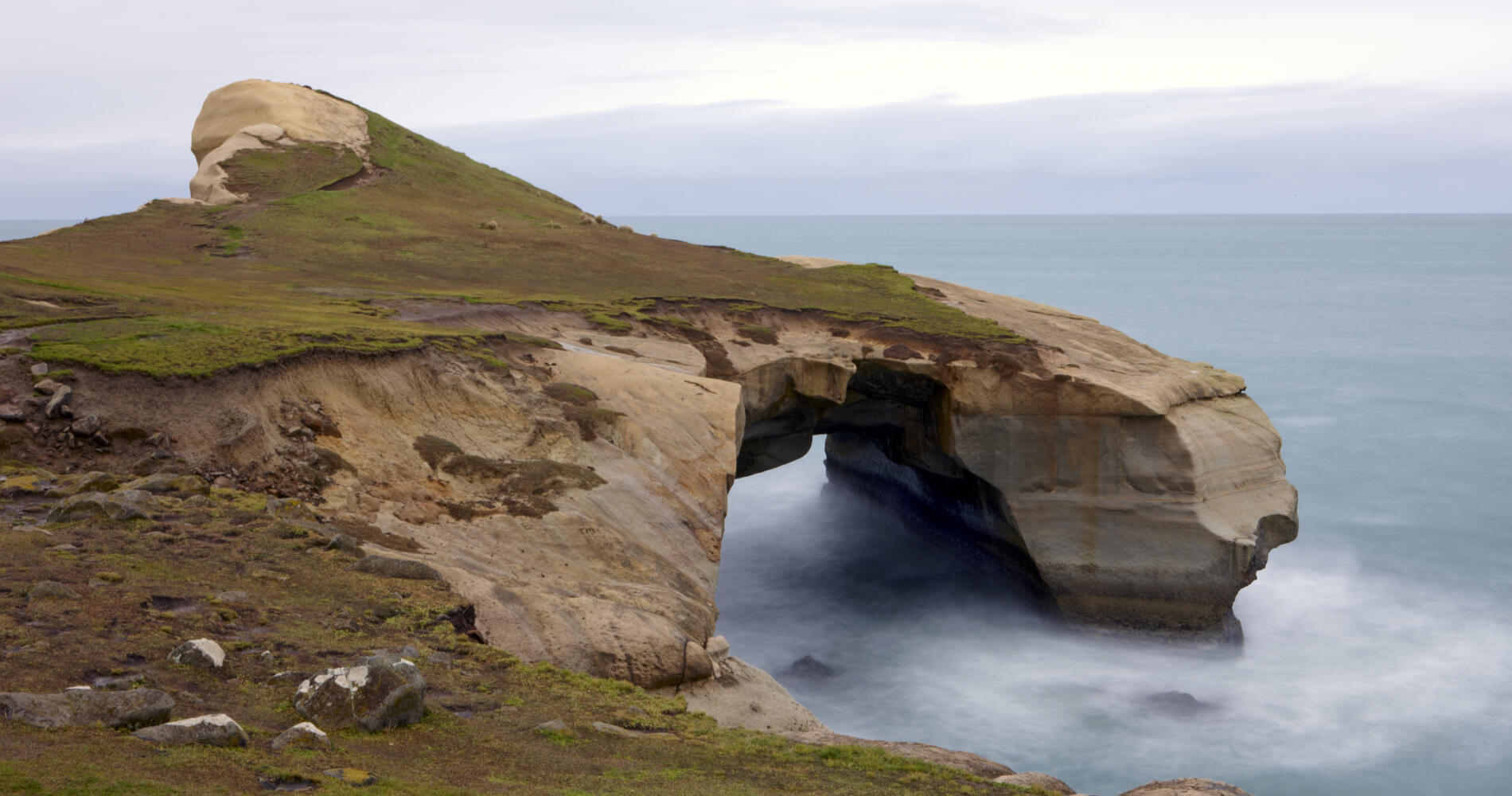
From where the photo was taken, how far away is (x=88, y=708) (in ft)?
30.5

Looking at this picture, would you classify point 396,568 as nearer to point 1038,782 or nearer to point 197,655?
point 197,655

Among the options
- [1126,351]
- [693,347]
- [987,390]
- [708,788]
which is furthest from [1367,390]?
[708,788]

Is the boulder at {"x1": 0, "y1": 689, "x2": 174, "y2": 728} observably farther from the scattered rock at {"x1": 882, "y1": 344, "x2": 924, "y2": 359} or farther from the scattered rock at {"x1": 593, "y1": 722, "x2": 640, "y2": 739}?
the scattered rock at {"x1": 882, "y1": 344, "x2": 924, "y2": 359}

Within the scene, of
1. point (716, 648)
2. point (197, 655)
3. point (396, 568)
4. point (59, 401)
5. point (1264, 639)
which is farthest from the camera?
point (1264, 639)

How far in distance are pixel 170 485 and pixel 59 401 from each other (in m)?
2.81

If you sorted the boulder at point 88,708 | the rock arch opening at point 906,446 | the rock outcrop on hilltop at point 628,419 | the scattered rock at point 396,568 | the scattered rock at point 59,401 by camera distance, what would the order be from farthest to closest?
the rock arch opening at point 906,446
the rock outcrop on hilltop at point 628,419
the scattered rock at point 59,401
the scattered rock at point 396,568
the boulder at point 88,708

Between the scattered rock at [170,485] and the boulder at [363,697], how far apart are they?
7.04m

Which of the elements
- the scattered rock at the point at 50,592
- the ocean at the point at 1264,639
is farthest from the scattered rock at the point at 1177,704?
the scattered rock at the point at 50,592

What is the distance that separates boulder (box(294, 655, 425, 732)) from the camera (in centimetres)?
1042

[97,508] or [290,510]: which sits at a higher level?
[290,510]

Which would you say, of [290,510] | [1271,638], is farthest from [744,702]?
[1271,638]

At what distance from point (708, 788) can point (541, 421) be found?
12.9 meters

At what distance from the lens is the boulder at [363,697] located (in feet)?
34.2

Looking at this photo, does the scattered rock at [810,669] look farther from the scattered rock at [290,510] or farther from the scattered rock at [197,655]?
the scattered rock at [197,655]
